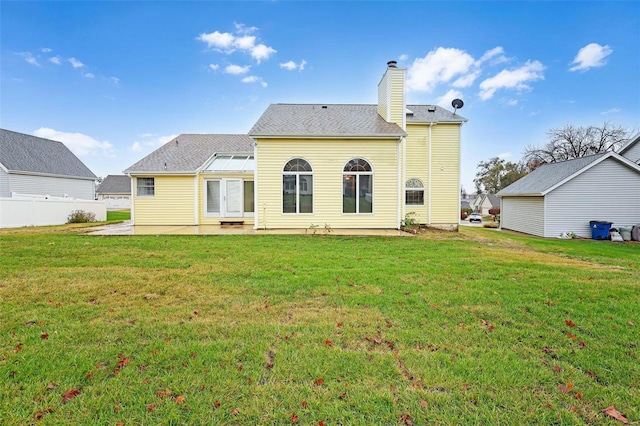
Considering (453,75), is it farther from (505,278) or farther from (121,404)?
(121,404)

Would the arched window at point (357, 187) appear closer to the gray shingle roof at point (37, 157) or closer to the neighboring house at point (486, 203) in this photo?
the gray shingle roof at point (37, 157)

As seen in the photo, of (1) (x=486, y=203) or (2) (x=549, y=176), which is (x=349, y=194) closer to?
(2) (x=549, y=176)

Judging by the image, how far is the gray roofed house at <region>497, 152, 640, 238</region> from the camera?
48.2 feet

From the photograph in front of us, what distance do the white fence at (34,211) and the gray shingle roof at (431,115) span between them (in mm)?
19729

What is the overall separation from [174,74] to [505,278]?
71.5 ft

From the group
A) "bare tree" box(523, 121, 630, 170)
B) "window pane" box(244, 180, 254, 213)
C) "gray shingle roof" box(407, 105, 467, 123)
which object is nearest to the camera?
"window pane" box(244, 180, 254, 213)

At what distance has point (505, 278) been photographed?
5.36 meters

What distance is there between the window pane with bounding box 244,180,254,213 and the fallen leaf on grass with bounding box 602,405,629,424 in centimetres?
1315

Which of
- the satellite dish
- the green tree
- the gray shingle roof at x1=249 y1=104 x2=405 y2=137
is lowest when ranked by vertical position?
the gray shingle roof at x1=249 y1=104 x2=405 y2=137

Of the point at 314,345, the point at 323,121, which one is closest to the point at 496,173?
the point at 323,121

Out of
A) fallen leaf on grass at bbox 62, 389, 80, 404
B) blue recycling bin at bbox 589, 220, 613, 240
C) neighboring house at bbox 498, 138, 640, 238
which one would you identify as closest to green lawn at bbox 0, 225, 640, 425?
fallen leaf on grass at bbox 62, 389, 80, 404

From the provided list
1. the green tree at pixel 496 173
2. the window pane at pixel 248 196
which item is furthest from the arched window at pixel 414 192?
the green tree at pixel 496 173

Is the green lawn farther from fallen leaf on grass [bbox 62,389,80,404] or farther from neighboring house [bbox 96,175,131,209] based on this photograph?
neighboring house [bbox 96,175,131,209]

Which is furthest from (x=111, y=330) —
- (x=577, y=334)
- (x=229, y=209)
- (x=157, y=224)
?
(x=157, y=224)
